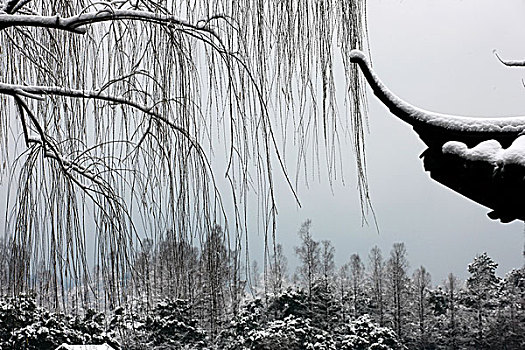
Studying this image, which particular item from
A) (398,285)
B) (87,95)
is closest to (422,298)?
(398,285)

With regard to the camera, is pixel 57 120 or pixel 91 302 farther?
pixel 57 120

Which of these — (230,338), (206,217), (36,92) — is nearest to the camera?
(206,217)

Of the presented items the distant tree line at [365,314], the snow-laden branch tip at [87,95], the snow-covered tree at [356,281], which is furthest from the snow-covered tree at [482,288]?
the snow-laden branch tip at [87,95]

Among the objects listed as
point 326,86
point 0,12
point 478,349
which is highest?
point 0,12

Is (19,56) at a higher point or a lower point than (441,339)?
higher

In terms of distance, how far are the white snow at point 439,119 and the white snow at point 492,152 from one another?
1.0 inches

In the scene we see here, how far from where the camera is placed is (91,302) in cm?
134

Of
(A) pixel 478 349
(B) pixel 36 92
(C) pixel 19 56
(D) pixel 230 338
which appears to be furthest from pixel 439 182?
(A) pixel 478 349

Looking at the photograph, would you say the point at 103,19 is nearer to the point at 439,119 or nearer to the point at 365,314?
the point at 439,119

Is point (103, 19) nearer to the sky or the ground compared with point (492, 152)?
nearer to the sky

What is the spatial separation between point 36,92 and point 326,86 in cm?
55

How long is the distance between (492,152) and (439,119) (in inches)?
3.2

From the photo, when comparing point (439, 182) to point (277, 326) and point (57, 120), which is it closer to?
point (57, 120)

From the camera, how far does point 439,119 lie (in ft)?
2.92
